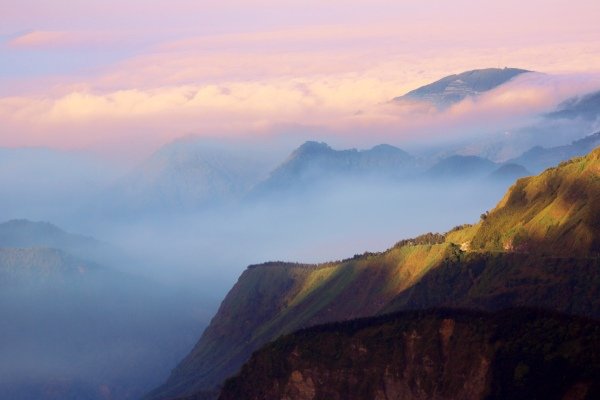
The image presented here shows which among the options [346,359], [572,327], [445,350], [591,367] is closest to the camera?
[591,367]

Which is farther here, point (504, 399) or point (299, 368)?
point (299, 368)

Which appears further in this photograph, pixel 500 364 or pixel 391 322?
pixel 391 322

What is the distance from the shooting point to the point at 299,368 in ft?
631

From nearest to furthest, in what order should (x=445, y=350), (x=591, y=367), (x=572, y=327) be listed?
(x=591, y=367)
(x=572, y=327)
(x=445, y=350)

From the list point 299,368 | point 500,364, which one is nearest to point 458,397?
point 500,364

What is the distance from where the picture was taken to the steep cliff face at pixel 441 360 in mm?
152500

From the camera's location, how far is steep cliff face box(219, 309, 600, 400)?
152 meters

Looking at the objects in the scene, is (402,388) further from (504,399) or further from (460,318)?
(504,399)

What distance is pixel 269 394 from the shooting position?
194 m

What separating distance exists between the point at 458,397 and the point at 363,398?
1879 centimetres

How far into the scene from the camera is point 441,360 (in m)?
171

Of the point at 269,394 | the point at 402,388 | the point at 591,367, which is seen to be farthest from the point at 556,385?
the point at 269,394

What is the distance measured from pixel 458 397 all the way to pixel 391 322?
2505cm

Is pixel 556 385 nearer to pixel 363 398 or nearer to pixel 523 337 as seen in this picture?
pixel 523 337
